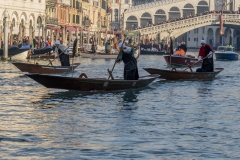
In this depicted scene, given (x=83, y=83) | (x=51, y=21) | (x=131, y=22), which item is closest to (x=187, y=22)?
(x=51, y=21)

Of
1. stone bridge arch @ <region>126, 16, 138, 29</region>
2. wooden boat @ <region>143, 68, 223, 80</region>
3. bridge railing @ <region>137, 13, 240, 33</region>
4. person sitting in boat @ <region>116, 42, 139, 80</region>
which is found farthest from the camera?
stone bridge arch @ <region>126, 16, 138, 29</region>

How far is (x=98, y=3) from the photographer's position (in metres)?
111

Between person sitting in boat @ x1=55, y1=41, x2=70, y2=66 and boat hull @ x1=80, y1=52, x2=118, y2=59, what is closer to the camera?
person sitting in boat @ x1=55, y1=41, x2=70, y2=66

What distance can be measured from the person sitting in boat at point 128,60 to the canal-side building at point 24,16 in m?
33.3

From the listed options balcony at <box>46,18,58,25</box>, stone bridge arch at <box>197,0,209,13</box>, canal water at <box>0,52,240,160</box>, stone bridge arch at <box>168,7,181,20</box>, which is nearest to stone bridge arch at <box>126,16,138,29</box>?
stone bridge arch at <box>168,7,181,20</box>

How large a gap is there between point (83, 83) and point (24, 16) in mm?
47329

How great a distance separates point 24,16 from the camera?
230ft

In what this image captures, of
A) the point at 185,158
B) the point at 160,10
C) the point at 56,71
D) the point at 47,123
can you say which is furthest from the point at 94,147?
the point at 160,10

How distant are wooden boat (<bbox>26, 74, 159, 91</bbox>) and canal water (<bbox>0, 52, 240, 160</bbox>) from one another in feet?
0.74

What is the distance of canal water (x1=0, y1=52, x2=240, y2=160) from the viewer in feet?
47.0

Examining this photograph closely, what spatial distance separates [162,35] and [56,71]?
69872 mm

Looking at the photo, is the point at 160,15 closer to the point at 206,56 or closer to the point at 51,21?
the point at 51,21

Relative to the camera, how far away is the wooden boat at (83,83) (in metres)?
22.8

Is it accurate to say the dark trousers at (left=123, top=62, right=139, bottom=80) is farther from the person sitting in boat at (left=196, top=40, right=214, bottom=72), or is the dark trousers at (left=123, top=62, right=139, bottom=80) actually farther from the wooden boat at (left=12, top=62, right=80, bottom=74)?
the wooden boat at (left=12, top=62, right=80, bottom=74)
